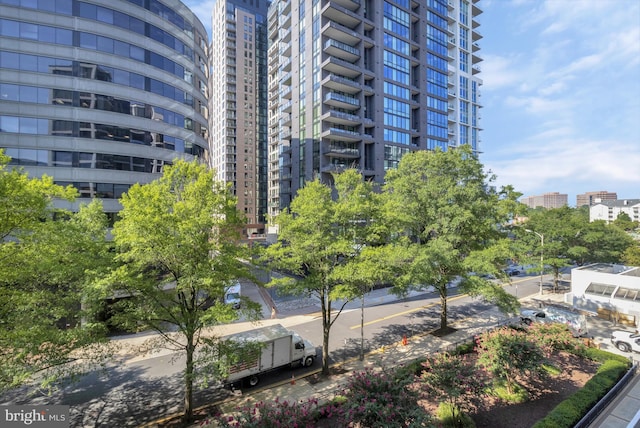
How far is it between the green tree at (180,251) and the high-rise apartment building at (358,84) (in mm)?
28533

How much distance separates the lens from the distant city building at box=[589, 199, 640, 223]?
462 feet

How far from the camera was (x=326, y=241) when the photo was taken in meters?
Answer: 13.7

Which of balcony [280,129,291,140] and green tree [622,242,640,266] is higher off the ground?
balcony [280,129,291,140]

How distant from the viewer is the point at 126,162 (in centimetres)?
2653

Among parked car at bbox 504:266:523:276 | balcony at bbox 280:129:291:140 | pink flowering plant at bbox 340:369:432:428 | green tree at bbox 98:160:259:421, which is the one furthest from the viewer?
balcony at bbox 280:129:291:140

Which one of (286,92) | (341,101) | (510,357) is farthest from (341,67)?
(510,357)

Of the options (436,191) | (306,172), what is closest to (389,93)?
(306,172)

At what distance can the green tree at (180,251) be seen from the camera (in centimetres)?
987

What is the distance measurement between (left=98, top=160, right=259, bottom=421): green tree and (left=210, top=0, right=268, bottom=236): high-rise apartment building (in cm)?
7078

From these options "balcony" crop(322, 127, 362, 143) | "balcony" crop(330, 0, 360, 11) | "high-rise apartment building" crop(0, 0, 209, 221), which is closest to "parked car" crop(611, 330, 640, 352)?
"balcony" crop(322, 127, 362, 143)

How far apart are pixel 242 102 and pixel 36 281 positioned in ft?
267

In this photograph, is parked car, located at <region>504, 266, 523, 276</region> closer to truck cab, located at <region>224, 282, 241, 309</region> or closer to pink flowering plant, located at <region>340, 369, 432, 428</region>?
truck cab, located at <region>224, 282, 241, 309</region>

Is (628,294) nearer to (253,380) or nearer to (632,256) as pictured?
(632,256)

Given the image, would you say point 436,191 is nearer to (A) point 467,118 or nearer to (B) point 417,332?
(B) point 417,332
